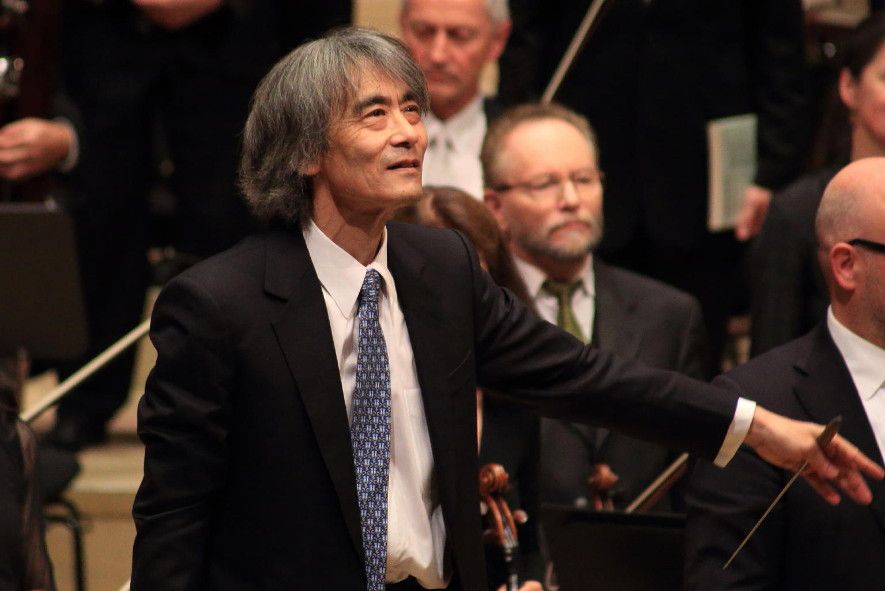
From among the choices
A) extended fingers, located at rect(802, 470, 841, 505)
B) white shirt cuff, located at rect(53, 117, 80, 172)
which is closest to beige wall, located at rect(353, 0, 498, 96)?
white shirt cuff, located at rect(53, 117, 80, 172)

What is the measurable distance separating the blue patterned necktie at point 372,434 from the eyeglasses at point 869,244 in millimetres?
951

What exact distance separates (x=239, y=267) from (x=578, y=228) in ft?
4.73

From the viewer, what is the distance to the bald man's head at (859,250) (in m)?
2.73

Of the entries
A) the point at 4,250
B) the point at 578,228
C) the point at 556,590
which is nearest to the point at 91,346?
the point at 4,250

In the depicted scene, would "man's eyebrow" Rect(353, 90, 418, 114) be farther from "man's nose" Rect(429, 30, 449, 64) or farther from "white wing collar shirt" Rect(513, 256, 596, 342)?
"man's nose" Rect(429, 30, 449, 64)

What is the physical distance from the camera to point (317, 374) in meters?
2.21

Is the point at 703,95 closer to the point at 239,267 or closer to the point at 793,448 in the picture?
the point at 793,448

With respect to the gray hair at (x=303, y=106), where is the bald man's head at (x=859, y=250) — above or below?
below

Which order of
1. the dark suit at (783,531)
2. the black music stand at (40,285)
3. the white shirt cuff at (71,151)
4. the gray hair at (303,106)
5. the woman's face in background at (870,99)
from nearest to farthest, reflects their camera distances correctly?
1. the gray hair at (303,106)
2. the dark suit at (783,531)
3. the black music stand at (40,285)
4. the woman's face in background at (870,99)
5. the white shirt cuff at (71,151)

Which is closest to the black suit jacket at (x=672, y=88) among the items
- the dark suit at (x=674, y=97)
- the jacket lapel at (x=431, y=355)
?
the dark suit at (x=674, y=97)

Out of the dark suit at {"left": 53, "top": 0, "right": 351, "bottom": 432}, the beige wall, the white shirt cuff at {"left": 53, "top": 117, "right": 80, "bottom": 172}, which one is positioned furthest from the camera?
the beige wall

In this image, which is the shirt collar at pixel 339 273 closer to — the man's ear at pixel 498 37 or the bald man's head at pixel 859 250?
the bald man's head at pixel 859 250

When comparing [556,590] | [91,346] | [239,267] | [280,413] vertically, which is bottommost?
[556,590]

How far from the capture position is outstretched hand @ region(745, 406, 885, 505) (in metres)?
2.36
